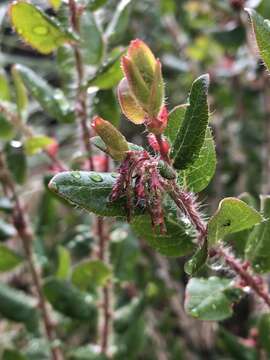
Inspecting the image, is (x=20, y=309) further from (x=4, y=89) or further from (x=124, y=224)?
(x=4, y=89)

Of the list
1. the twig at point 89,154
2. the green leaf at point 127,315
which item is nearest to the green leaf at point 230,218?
the twig at point 89,154

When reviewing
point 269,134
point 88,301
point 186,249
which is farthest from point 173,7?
point 186,249

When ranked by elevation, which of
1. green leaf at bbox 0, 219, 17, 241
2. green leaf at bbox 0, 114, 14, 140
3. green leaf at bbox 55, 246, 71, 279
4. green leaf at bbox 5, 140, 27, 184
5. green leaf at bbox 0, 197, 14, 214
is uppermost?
green leaf at bbox 0, 114, 14, 140

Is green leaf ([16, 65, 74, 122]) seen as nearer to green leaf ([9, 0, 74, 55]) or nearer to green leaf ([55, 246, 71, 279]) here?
green leaf ([9, 0, 74, 55])

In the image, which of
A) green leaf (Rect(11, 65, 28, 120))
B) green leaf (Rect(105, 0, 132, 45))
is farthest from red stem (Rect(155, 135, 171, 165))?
green leaf (Rect(11, 65, 28, 120))

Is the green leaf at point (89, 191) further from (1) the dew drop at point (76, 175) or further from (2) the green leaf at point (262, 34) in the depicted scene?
(2) the green leaf at point (262, 34)

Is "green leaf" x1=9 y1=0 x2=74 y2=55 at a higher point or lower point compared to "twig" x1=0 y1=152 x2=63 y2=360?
higher

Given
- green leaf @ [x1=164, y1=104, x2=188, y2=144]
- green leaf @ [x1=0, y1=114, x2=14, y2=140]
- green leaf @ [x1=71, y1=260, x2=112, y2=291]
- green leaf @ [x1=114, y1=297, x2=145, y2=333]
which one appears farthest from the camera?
green leaf @ [x1=114, y1=297, x2=145, y2=333]

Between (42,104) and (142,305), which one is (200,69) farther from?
(42,104)
